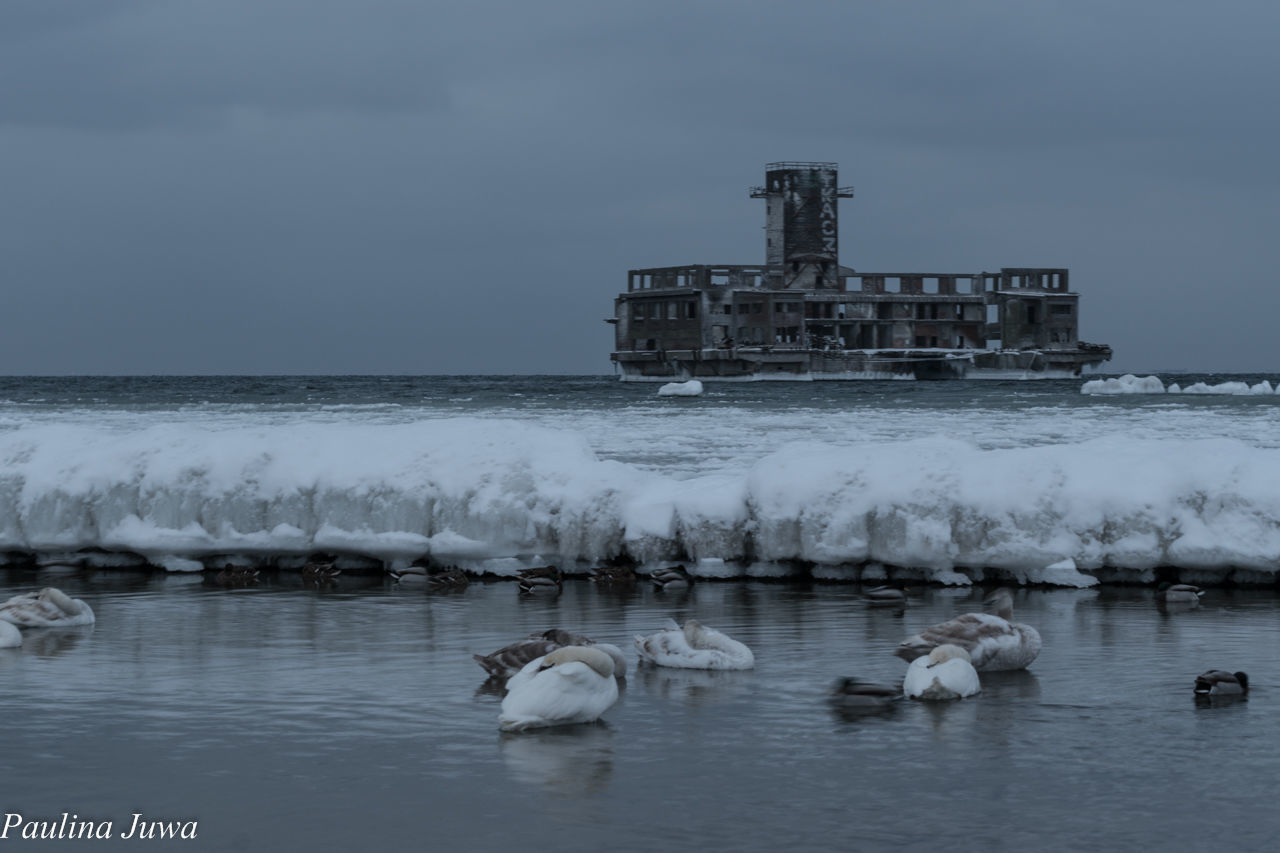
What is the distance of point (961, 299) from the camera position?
96.8 metres

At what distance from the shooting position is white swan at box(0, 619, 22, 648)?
8844mm

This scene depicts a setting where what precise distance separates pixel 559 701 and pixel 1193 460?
24.4 ft

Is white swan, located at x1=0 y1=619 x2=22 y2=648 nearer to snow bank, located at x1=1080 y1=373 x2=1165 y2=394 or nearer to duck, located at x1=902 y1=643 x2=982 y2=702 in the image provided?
duck, located at x1=902 y1=643 x2=982 y2=702

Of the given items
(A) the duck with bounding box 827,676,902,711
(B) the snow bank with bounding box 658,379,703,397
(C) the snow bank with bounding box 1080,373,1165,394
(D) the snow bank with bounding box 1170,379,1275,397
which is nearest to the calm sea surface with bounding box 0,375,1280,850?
(A) the duck with bounding box 827,676,902,711

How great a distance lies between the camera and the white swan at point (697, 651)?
819 cm

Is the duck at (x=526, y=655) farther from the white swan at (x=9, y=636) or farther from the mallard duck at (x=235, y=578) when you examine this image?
the mallard duck at (x=235, y=578)

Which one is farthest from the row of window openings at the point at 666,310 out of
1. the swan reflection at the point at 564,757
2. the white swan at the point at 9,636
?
the swan reflection at the point at 564,757

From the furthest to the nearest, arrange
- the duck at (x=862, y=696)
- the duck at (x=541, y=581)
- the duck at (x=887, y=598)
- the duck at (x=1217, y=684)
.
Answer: the duck at (x=541, y=581) → the duck at (x=887, y=598) → the duck at (x=1217, y=684) → the duck at (x=862, y=696)

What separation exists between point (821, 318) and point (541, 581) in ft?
275

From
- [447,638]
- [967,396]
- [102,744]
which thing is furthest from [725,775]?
[967,396]

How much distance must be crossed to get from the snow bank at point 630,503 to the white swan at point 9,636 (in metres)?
4.17

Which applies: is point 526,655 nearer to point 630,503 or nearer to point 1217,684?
point 1217,684

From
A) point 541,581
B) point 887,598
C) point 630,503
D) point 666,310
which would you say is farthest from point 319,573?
point 666,310

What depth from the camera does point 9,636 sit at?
8.88 meters
